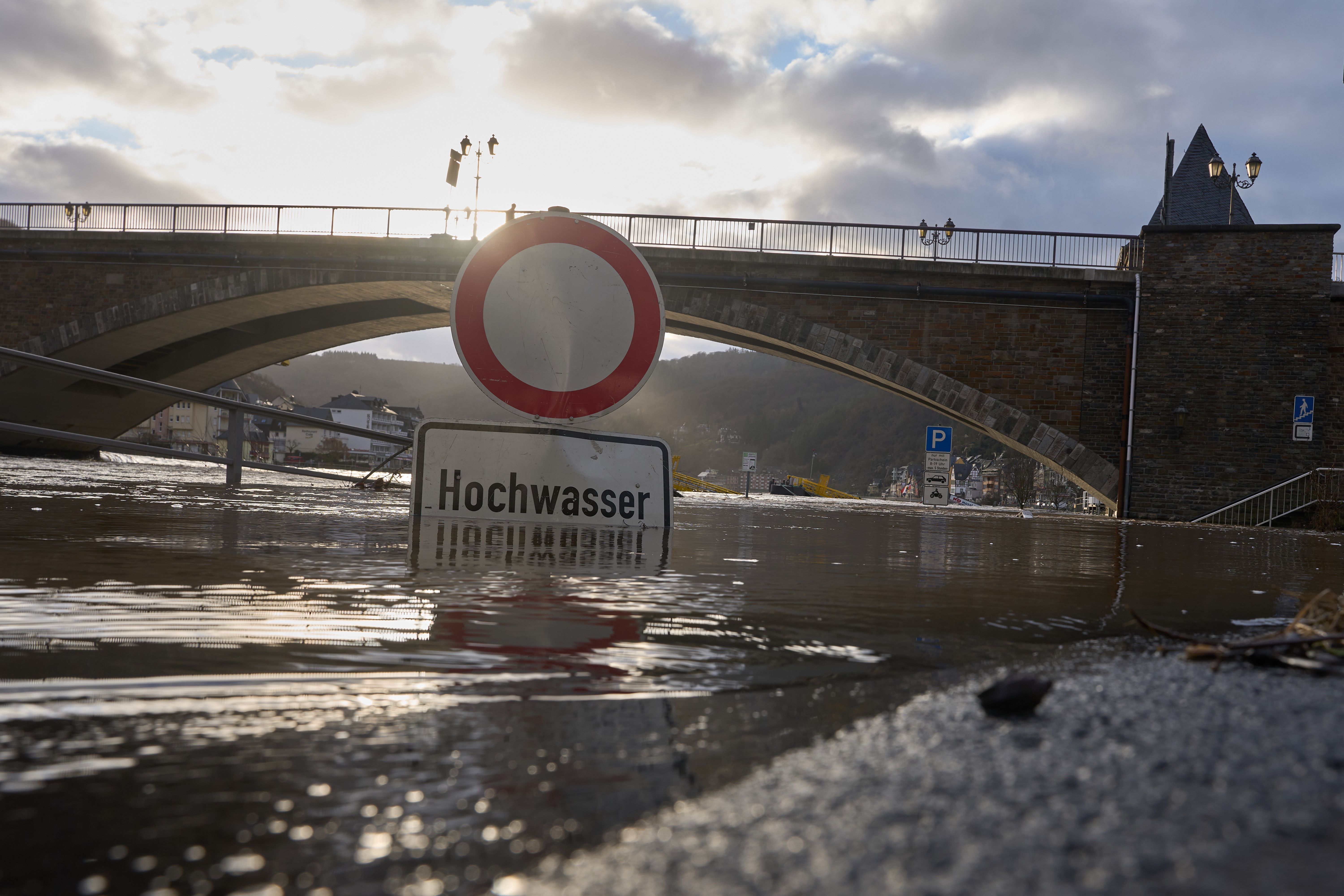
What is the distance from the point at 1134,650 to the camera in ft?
5.31

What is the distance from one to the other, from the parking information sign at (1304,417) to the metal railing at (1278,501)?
30.9 inches

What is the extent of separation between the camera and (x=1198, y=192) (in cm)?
3725

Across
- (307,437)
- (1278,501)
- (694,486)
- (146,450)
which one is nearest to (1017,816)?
(146,450)

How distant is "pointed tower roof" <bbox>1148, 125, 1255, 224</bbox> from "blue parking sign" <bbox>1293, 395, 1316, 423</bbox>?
1661cm

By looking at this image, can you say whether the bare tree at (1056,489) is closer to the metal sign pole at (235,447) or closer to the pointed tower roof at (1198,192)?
the pointed tower roof at (1198,192)

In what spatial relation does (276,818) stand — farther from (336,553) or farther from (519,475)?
(519,475)

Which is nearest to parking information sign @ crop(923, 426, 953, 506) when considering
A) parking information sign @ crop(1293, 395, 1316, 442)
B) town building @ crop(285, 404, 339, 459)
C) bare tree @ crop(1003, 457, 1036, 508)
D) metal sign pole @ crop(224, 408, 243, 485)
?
parking information sign @ crop(1293, 395, 1316, 442)

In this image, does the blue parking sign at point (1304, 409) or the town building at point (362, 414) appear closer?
the blue parking sign at point (1304, 409)

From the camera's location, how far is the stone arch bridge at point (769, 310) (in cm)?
2338

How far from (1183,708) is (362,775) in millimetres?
860

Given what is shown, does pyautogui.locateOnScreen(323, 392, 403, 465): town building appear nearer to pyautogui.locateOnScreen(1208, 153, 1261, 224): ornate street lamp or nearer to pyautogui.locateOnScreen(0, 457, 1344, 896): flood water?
pyautogui.locateOnScreen(1208, 153, 1261, 224): ornate street lamp

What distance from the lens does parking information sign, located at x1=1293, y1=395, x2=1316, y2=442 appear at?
21328mm

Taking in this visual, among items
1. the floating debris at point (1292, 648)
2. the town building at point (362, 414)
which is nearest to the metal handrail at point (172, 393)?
the floating debris at point (1292, 648)

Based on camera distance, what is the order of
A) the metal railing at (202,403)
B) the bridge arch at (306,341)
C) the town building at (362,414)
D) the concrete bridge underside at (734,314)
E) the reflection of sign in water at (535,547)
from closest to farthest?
the reflection of sign in water at (535,547)
the metal railing at (202,403)
the concrete bridge underside at (734,314)
the bridge arch at (306,341)
the town building at (362,414)
